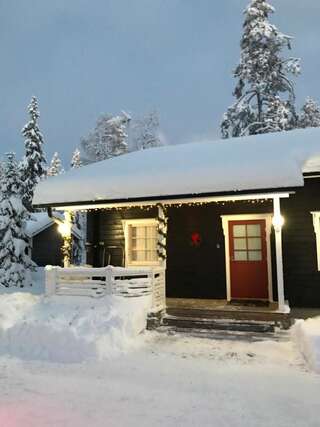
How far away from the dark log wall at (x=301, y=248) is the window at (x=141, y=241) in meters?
3.76

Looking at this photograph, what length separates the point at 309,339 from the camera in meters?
6.63

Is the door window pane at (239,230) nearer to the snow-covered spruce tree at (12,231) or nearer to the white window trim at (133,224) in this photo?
the white window trim at (133,224)

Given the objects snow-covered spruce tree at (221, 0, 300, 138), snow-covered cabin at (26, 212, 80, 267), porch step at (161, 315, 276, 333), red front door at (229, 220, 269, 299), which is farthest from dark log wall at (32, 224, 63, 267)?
porch step at (161, 315, 276, 333)

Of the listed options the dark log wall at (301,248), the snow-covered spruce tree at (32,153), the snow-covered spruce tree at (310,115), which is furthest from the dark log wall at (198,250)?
the snow-covered spruce tree at (32,153)

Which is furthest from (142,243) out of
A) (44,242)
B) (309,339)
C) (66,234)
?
(44,242)

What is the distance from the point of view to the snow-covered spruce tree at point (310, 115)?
3141 centimetres

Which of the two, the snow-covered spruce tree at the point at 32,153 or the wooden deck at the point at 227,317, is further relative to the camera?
the snow-covered spruce tree at the point at 32,153

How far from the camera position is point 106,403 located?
16.4ft

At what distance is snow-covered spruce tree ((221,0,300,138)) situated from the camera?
26.8 m

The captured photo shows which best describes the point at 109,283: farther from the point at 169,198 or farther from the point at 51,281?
the point at 169,198

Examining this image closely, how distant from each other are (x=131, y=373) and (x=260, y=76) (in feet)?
83.5

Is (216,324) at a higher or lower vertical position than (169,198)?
lower

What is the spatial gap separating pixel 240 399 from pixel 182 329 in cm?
388

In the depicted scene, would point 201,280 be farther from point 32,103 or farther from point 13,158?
point 32,103
